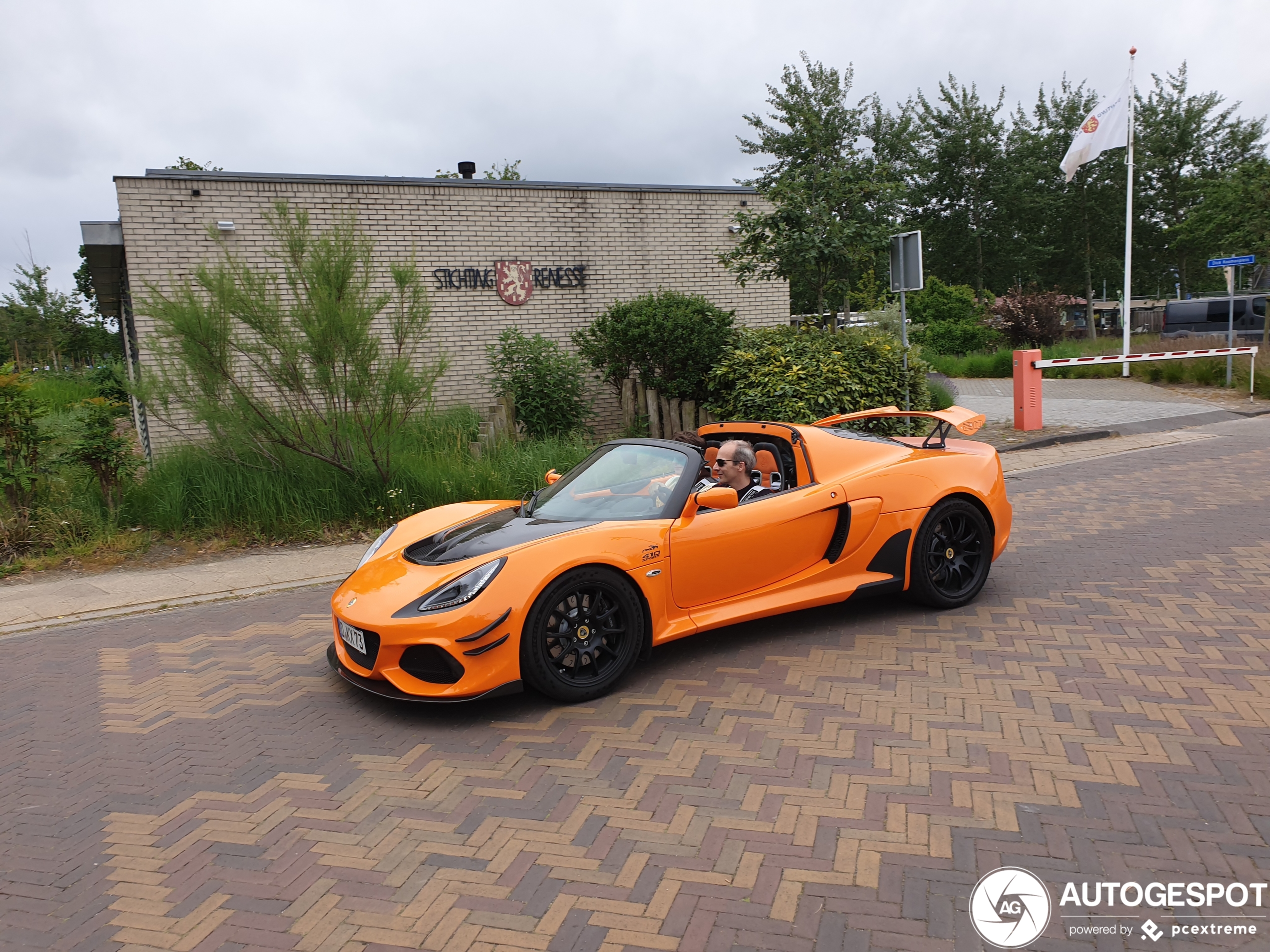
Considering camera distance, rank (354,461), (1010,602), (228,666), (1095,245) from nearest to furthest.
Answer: (228,666) < (1010,602) < (354,461) < (1095,245)

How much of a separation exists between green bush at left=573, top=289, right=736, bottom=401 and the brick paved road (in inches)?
261

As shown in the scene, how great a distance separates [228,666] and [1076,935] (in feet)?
14.9

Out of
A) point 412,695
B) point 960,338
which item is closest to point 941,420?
point 412,695

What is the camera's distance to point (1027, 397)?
14102mm

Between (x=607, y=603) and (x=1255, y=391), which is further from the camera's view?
(x=1255, y=391)

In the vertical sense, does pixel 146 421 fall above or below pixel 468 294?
below

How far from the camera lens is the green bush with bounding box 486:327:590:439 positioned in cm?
1191

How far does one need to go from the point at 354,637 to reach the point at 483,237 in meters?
10.1

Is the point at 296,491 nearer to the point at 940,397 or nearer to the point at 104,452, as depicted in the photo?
the point at 104,452

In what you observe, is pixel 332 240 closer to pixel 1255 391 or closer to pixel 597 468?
pixel 597 468

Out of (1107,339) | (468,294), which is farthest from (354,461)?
(1107,339)

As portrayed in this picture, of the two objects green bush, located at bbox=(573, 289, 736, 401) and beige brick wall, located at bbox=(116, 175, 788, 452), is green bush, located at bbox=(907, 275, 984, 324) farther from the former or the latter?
green bush, located at bbox=(573, 289, 736, 401)

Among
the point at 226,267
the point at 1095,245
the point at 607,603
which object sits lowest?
the point at 607,603

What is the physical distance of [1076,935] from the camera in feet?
8.16
